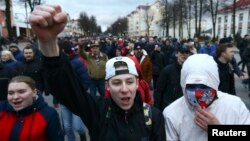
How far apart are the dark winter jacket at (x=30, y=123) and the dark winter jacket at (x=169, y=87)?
2.42 meters

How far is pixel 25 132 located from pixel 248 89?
9338 mm

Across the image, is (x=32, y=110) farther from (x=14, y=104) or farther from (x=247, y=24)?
(x=247, y=24)

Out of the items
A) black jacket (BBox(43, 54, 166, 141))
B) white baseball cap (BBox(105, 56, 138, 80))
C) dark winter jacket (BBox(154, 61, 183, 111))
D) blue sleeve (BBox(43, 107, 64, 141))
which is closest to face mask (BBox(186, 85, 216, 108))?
black jacket (BBox(43, 54, 166, 141))

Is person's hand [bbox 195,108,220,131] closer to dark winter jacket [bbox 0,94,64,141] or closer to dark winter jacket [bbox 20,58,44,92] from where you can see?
dark winter jacket [bbox 0,94,64,141]

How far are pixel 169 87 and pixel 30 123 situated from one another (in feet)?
8.93

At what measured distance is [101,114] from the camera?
2.14m

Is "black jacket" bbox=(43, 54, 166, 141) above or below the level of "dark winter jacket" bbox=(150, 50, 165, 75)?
above

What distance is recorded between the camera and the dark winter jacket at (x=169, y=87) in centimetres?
512

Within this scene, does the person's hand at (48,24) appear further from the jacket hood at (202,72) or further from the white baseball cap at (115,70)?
the jacket hood at (202,72)

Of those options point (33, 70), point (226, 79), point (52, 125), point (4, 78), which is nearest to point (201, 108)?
point (52, 125)

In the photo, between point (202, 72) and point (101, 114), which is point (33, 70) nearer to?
point (101, 114)

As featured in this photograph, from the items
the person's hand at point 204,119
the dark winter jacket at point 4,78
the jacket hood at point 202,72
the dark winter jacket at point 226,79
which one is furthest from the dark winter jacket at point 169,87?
the person's hand at point 204,119

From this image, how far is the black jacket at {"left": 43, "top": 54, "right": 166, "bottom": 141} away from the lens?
1.90 meters

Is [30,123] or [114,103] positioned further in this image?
[30,123]
